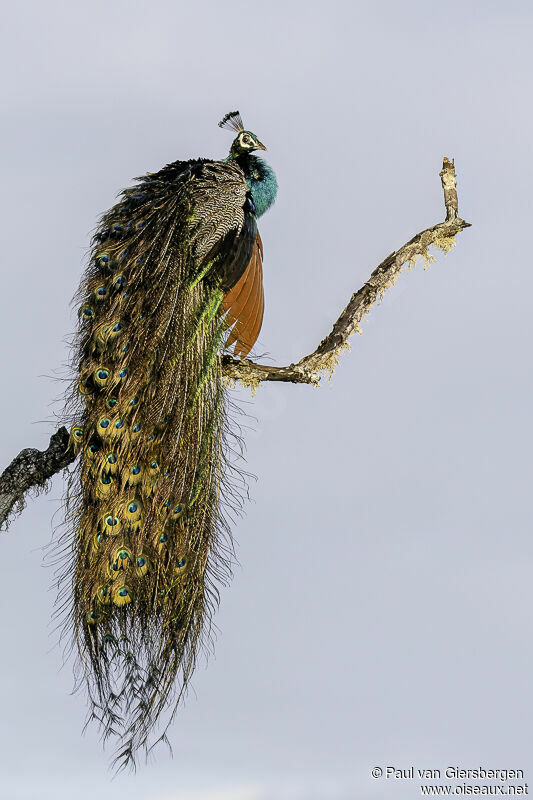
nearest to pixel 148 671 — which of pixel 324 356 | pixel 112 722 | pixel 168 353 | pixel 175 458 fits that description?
pixel 112 722

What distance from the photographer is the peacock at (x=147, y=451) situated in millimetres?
7566

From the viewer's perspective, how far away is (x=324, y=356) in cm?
886

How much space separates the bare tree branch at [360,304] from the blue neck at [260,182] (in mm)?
1418

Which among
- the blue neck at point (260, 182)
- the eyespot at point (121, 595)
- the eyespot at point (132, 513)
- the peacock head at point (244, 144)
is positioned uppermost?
the peacock head at point (244, 144)

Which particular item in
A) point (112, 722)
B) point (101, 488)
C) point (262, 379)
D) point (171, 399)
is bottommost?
point (112, 722)

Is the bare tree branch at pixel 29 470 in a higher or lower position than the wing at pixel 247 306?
lower

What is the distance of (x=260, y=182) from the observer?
9953 millimetres

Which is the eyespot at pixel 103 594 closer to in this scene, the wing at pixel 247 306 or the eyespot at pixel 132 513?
the eyespot at pixel 132 513

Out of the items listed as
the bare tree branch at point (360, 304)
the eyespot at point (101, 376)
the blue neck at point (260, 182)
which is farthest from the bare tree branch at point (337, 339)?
the blue neck at point (260, 182)

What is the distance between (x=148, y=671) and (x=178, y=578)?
26.5 inches

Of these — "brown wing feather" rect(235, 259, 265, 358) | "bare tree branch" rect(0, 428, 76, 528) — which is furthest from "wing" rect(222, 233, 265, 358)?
"bare tree branch" rect(0, 428, 76, 528)

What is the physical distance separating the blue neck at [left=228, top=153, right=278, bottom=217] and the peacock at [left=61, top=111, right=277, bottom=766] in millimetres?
1481

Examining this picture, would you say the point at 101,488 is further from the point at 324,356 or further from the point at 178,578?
the point at 324,356

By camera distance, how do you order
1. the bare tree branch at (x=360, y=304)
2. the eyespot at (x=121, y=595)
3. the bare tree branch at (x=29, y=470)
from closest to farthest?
the eyespot at (x=121, y=595) < the bare tree branch at (x=29, y=470) < the bare tree branch at (x=360, y=304)
